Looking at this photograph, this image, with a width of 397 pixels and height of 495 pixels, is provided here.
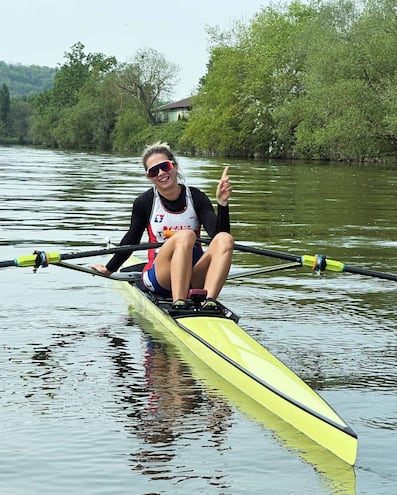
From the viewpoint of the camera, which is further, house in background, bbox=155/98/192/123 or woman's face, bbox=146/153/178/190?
house in background, bbox=155/98/192/123

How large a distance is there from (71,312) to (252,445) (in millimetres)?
4286

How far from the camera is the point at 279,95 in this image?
228 ft

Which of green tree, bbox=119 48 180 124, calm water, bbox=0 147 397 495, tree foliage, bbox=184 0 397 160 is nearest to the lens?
calm water, bbox=0 147 397 495

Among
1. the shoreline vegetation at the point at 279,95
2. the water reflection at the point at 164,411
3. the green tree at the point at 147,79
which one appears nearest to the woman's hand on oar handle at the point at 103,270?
the water reflection at the point at 164,411

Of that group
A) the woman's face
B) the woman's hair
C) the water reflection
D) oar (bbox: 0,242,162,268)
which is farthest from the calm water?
the woman's hair

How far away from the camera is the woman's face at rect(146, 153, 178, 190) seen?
26.1 feet

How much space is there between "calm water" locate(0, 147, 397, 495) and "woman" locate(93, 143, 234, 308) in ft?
1.70

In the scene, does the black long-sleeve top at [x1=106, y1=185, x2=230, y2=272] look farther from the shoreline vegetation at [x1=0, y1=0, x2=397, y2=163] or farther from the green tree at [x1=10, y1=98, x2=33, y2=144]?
the green tree at [x1=10, y1=98, x2=33, y2=144]

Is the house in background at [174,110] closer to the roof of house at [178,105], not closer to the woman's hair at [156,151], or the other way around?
the roof of house at [178,105]

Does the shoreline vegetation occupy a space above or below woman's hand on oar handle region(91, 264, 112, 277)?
above

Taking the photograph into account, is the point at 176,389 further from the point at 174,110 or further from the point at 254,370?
the point at 174,110

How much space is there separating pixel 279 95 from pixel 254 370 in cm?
6508

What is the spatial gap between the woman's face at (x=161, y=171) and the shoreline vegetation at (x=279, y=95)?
41.7 m

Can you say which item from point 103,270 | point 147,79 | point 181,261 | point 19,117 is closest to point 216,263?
point 181,261
